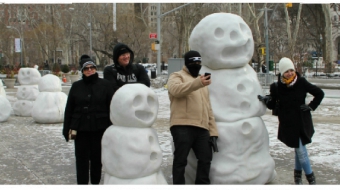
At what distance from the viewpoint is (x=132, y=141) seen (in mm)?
3684

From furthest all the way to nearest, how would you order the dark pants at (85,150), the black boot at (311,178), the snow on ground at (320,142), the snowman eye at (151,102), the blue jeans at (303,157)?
the snow on ground at (320,142), the black boot at (311,178), the blue jeans at (303,157), the dark pants at (85,150), the snowman eye at (151,102)

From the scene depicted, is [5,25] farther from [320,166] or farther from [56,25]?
[320,166]

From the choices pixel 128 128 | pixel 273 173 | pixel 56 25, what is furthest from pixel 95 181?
pixel 56 25

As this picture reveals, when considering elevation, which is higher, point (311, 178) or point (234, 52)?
point (234, 52)

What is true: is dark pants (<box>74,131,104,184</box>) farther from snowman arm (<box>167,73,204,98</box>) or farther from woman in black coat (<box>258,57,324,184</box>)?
woman in black coat (<box>258,57,324,184</box>)

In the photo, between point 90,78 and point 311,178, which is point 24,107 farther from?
point 311,178

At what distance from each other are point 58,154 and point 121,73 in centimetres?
292

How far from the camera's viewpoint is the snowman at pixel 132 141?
3693 millimetres

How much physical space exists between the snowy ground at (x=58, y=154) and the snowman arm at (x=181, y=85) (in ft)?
5.03

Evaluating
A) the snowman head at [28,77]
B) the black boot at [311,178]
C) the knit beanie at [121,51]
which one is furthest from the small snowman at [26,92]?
the black boot at [311,178]

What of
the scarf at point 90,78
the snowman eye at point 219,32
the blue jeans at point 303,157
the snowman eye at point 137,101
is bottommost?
the blue jeans at point 303,157

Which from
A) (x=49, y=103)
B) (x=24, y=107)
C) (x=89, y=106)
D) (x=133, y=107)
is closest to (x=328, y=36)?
(x=24, y=107)

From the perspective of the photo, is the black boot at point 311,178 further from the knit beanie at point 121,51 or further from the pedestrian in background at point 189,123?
the knit beanie at point 121,51

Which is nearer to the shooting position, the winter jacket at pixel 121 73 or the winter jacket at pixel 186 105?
the winter jacket at pixel 186 105
